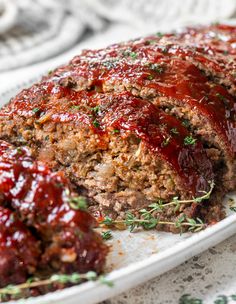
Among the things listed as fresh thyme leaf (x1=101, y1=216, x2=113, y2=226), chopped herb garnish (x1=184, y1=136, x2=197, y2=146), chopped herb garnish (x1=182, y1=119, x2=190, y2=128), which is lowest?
fresh thyme leaf (x1=101, y1=216, x2=113, y2=226)

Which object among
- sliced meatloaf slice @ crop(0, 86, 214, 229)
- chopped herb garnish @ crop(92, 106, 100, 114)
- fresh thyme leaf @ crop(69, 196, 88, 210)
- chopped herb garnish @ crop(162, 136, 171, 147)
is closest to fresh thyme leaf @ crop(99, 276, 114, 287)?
fresh thyme leaf @ crop(69, 196, 88, 210)

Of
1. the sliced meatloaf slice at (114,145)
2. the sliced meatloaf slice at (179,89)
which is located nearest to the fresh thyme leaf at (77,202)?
the sliced meatloaf slice at (114,145)

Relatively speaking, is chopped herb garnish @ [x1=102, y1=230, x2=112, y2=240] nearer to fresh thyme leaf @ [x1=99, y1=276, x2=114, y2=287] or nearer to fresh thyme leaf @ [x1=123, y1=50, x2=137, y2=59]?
fresh thyme leaf @ [x1=99, y1=276, x2=114, y2=287]

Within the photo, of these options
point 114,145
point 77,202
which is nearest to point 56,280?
point 77,202

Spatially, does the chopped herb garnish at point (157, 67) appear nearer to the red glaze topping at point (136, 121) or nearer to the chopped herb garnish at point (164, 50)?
the chopped herb garnish at point (164, 50)

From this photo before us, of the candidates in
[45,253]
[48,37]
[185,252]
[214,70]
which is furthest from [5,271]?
[48,37]
